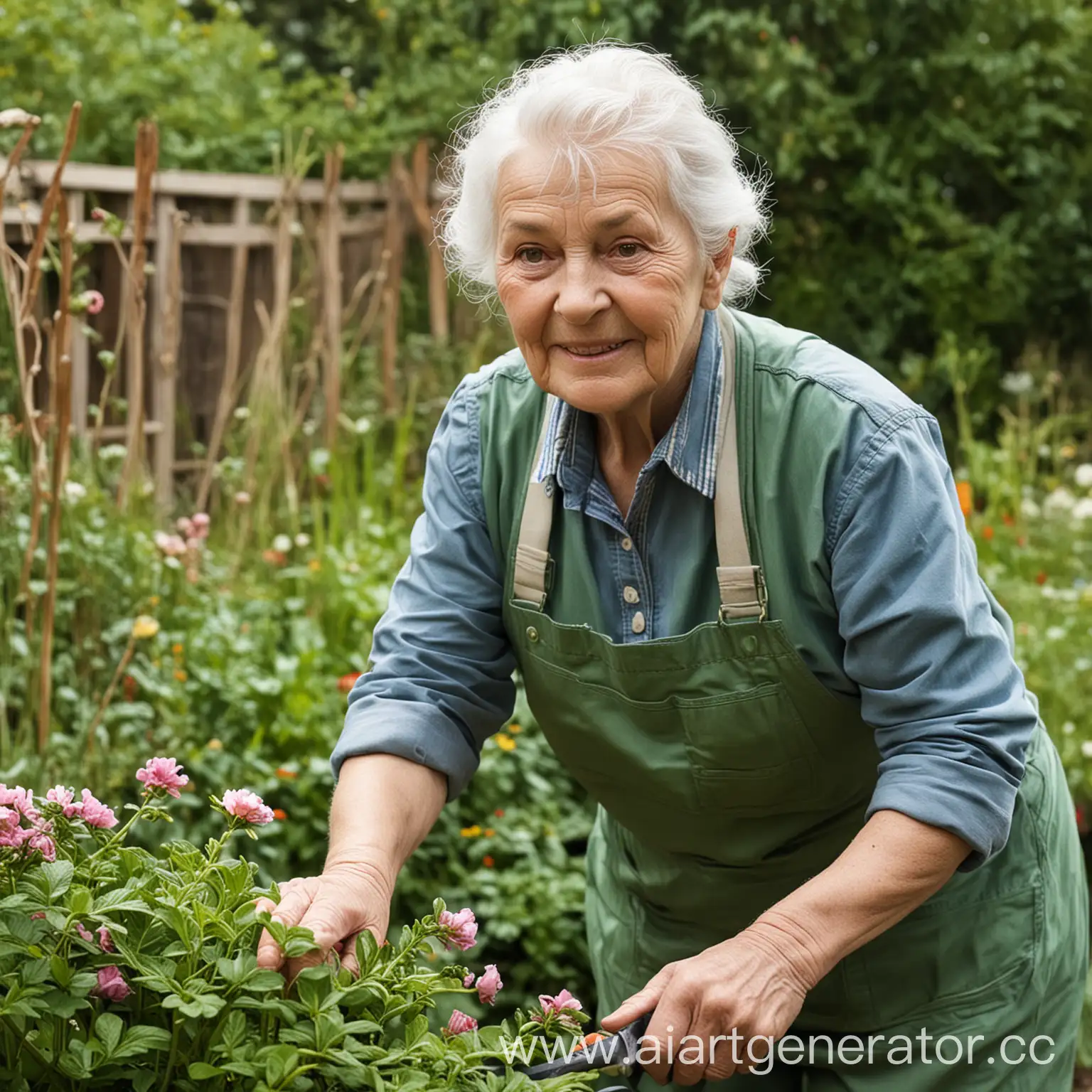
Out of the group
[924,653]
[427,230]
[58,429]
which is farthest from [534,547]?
[427,230]

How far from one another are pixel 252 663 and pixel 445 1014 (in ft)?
3.26

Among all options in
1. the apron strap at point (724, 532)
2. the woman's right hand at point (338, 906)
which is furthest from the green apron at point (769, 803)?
the woman's right hand at point (338, 906)

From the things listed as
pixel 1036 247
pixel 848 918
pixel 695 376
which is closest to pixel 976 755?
pixel 848 918

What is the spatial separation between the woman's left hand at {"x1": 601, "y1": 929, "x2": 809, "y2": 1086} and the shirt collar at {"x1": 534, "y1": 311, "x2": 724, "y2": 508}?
0.55 meters

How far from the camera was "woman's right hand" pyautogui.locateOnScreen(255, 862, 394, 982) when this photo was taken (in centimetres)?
152

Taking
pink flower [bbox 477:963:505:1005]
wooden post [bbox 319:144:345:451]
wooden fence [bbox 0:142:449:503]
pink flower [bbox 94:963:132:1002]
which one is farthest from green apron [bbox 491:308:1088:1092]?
wooden post [bbox 319:144:345:451]

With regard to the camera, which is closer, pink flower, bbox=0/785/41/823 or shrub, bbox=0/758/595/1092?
shrub, bbox=0/758/595/1092

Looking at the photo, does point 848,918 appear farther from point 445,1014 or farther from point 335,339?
point 335,339

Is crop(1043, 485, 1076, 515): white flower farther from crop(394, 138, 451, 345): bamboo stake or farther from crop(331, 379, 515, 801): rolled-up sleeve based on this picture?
crop(331, 379, 515, 801): rolled-up sleeve

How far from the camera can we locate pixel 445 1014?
300 centimetres

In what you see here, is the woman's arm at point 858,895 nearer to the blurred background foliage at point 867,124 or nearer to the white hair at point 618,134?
the white hair at point 618,134

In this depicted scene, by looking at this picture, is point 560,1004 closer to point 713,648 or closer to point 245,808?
point 245,808

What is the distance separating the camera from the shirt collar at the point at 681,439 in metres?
1.79

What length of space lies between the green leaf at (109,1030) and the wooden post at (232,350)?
3.39 m
